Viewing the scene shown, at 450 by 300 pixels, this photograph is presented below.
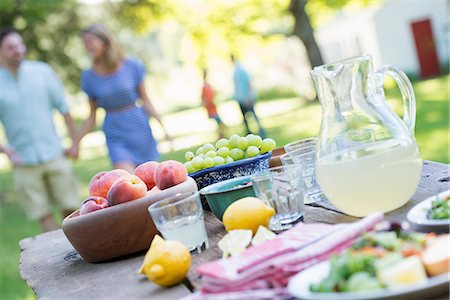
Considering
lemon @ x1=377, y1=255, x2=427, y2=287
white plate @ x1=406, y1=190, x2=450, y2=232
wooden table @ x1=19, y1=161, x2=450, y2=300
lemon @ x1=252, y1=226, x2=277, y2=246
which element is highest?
lemon @ x1=377, y1=255, x2=427, y2=287

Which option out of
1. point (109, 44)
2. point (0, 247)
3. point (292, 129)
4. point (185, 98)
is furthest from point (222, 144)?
point (185, 98)

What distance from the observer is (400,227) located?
1205 mm

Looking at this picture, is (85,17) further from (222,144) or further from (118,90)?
(222,144)

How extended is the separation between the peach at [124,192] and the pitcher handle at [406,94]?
68 centimetres

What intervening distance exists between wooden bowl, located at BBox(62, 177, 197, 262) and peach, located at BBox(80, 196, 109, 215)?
0.11 feet

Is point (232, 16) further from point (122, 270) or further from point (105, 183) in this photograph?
point (122, 270)

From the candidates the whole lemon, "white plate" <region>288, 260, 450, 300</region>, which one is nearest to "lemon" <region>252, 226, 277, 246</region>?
the whole lemon

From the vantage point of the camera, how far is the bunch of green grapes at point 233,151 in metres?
2.17

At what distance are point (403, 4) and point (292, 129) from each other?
960 centimetres

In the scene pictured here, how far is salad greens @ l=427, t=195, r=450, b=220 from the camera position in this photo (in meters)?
1.34

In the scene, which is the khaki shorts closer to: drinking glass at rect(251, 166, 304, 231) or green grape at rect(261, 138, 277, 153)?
green grape at rect(261, 138, 277, 153)

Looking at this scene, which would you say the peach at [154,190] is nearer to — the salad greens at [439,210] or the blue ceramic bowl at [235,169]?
the blue ceramic bowl at [235,169]

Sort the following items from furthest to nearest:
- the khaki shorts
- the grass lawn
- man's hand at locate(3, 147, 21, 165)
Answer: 1. the grass lawn
2. the khaki shorts
3. man's hand at locate(3, 147, 21, 165)

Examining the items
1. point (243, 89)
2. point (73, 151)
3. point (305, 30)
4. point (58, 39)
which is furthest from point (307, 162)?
point (58, 39)
